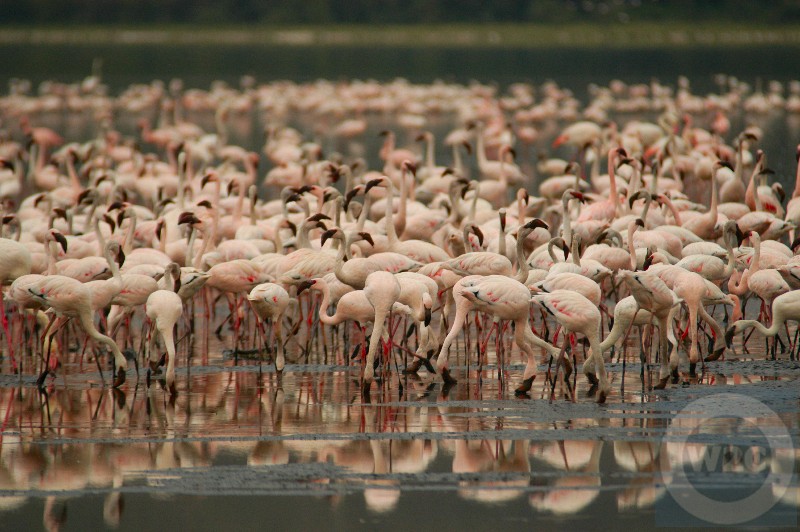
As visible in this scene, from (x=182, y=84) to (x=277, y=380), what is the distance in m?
44.8

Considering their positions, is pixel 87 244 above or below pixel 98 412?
above

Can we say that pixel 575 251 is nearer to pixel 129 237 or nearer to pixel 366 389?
pixel 366 389

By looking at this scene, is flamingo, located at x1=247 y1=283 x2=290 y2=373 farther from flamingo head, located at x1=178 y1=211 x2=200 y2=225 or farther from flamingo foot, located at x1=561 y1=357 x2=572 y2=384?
flamingo foot, located at x1=561 y1=357 x2=572 y2=384

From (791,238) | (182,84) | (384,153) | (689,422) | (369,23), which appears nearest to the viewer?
(689,422)

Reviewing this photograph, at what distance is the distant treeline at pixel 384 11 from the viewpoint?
8744 centimetres

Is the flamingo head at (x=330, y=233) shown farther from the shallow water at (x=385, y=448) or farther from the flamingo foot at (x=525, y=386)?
the flamingo foot at (x=525, y=386)

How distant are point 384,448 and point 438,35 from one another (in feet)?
269

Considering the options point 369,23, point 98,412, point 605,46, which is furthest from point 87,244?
point 369,23

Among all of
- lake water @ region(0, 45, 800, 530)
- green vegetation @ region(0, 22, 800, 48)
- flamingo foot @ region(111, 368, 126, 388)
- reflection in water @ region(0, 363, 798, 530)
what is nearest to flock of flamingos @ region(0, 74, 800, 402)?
flamingo foot @ region(111, 368, 126, 388)

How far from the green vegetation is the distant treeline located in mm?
1460

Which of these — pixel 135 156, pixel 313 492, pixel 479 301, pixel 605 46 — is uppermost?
pixel 605 46

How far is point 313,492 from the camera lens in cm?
798

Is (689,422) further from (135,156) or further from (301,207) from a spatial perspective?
(135,156)

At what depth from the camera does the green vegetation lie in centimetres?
8212
